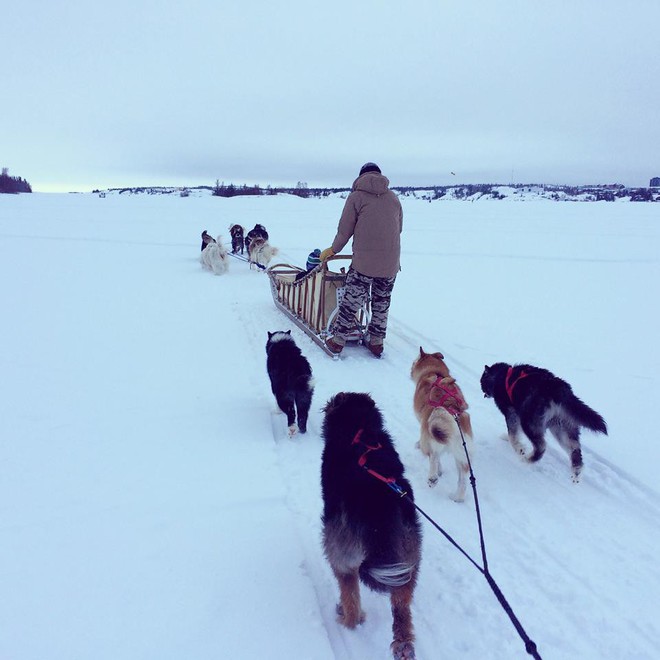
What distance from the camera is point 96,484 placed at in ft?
9.46

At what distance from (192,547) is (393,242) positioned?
361cm

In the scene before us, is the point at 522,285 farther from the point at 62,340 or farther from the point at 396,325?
the point at 62,340

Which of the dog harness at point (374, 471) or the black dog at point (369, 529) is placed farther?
the dog harness at point (374, 471)

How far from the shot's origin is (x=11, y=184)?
60.5 metres

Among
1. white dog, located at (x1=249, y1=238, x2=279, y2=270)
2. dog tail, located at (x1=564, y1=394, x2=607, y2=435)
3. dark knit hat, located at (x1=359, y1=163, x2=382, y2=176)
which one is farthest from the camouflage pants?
white dog, located at (x1=249, y1=238, x2=279, y2=270)

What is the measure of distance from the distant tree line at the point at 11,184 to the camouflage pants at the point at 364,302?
65.5m

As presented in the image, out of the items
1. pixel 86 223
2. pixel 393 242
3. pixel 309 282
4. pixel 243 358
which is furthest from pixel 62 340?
pixel 86 223

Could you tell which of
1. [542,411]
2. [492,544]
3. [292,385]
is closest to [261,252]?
[292,385]

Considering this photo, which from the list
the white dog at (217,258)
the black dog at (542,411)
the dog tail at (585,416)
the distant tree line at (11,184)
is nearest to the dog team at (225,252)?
the white dog at (217,258)

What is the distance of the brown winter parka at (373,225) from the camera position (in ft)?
15.9

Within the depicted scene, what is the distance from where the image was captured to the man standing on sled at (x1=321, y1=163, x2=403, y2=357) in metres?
4.85

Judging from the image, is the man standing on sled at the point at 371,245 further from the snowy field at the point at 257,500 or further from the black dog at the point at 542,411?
the black dog at the point at 542,411

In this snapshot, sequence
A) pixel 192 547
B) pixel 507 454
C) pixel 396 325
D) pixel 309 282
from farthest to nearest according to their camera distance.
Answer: pixel 396 325
pixel 309 282
pixel 507 454
pixel 192 547

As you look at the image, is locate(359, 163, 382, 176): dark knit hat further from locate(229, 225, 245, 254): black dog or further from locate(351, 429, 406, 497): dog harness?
locate(229, 225, 245, 254): black dog
